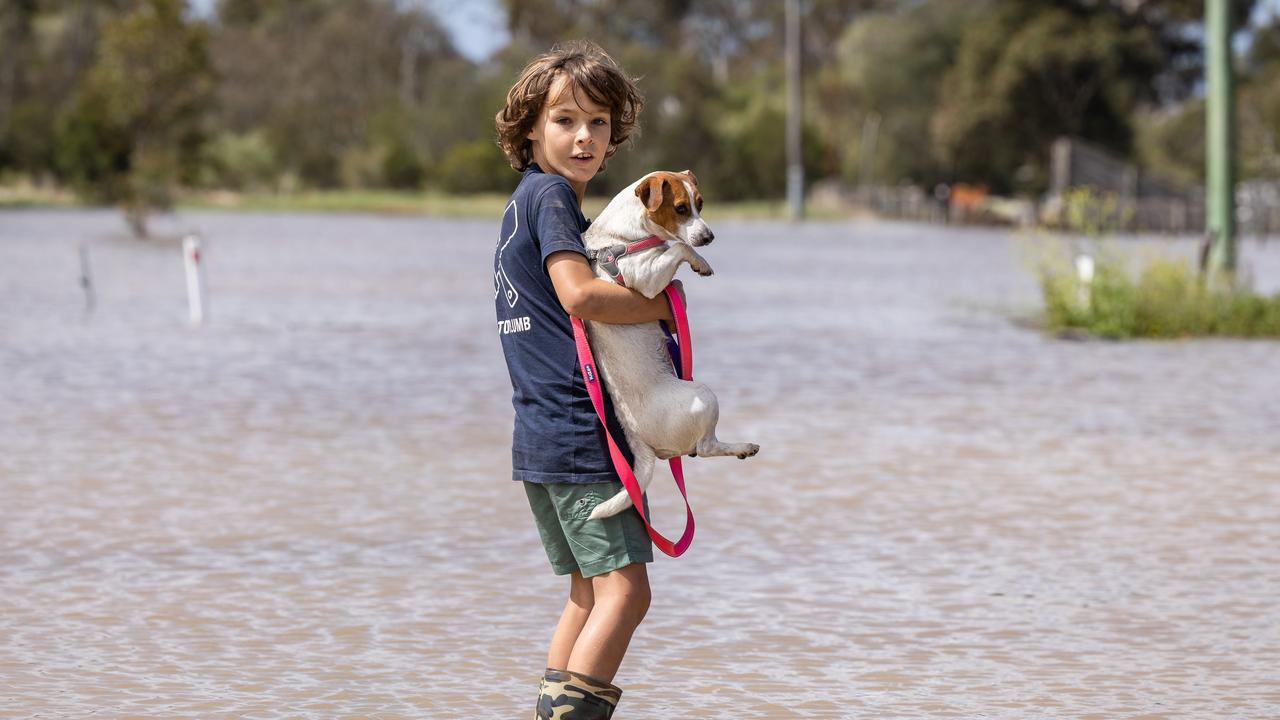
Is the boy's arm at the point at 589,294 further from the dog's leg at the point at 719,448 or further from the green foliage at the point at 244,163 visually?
the green foliage at the point at 244,163

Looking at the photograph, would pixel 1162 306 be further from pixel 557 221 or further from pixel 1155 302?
pixel 557 221

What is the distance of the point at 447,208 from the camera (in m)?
82.2

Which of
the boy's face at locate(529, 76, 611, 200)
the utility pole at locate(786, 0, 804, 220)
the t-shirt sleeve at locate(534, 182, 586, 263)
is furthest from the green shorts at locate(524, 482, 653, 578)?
the utility pole at locate(786, 0, 804, 220)

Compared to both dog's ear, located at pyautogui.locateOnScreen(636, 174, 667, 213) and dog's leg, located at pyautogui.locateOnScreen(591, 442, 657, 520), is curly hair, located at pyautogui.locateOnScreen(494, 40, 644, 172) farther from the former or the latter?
dog's leg, located at pyautogui.locateOnScreen(591, 442, 657, 520)

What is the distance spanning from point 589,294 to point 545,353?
0.70ft

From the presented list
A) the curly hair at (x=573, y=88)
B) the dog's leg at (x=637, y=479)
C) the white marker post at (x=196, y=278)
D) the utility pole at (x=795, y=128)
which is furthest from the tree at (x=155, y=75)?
the dog's leg at (x=637, y=479)

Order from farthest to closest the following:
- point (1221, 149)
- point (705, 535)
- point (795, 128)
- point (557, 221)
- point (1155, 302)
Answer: point (795, 128) → point (1221, 149) → point (1155, 302) → point (705, 535) → point (557, 221)

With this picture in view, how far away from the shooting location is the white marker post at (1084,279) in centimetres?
2102

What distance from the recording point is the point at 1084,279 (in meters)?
21.1

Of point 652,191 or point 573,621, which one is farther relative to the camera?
point 573,621

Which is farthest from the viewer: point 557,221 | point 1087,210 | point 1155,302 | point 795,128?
point 795,128

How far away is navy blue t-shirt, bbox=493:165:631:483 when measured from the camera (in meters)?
4.84

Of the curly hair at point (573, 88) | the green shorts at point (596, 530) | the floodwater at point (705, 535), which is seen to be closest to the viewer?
the green shorts at point (596, 530)

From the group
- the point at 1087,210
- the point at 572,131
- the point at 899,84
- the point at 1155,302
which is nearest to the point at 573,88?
the point at 572,131
